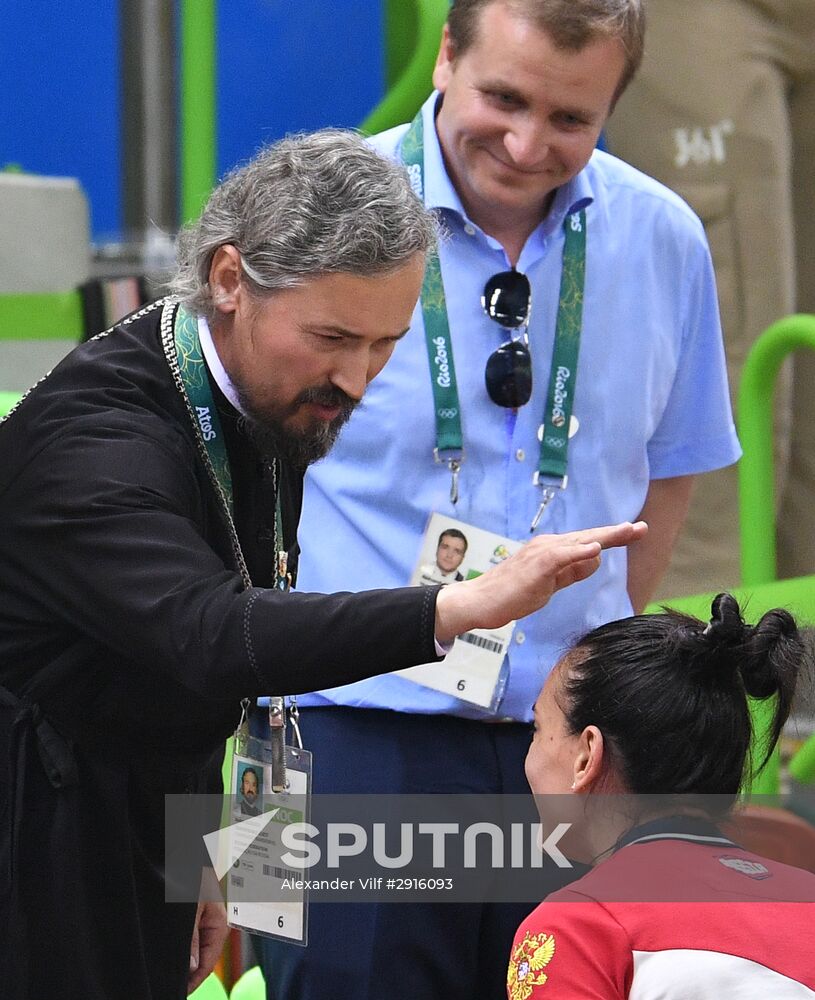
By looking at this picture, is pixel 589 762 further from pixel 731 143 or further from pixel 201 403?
pixel 731 143

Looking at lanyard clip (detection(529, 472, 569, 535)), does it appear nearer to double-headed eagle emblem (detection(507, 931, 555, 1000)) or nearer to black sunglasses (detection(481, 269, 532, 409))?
black sunglasses (detection(481, 269, 532, 409))

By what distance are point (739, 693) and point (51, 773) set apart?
2.61 feet

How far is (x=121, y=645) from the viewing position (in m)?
1.72

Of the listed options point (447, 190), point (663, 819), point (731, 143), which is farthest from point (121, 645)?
point (731, 143)

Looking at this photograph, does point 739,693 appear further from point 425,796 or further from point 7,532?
point 7,532

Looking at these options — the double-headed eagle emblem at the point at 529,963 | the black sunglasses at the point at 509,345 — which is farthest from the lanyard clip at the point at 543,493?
the double-headed eagle emblem at the point at 529,963

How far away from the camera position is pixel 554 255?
250 cm

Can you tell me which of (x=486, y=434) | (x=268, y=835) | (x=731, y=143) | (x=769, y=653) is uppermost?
(x=731, y=143)

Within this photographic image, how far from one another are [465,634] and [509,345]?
42 centimetres

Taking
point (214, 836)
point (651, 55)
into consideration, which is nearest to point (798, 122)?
point (651, 55)

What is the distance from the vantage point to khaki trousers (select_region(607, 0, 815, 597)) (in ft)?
13.4

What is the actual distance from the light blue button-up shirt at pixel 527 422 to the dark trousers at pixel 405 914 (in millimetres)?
38

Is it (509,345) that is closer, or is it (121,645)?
(121,645)

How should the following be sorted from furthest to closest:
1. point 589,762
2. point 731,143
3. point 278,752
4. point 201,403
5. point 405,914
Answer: point 731,143 < point 405,914 < point 278,752 < point 589,762 < point 201,403
